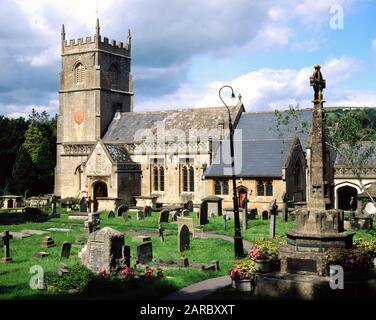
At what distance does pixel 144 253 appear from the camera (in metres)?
18.0

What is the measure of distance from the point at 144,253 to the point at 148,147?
2374cm

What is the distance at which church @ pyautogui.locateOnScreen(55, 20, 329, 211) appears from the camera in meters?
35.8

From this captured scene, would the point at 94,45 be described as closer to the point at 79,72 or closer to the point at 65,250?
the point at 79,72

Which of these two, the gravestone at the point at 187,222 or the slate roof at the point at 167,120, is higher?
the slate roof at the point at 167,120

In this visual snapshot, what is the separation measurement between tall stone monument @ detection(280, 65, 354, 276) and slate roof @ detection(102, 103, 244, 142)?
2552 centimetres

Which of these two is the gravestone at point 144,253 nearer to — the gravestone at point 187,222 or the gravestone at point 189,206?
the gravestone at point 187,222

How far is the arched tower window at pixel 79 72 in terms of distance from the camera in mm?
46594

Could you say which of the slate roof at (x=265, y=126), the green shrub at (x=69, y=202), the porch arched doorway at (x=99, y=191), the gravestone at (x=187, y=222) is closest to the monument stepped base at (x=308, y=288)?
the gravestone at (x=187, y=222)

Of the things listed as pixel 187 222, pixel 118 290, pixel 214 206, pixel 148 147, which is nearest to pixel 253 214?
pixel 214 206

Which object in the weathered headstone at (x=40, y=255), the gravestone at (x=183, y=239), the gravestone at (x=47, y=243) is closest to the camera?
the weathered headstone at (x=40, y=255)

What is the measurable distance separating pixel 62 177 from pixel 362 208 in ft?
93.7

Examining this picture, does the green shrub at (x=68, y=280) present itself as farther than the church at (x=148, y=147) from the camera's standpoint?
No

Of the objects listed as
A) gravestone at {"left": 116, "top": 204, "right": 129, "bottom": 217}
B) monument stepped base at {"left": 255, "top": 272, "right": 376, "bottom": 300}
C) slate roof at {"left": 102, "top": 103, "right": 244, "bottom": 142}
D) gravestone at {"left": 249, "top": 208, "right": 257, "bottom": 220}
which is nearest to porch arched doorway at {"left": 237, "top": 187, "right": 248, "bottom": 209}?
gravestone at {"left": 249, "top": 208, "right": 257, "bottom": 220}
